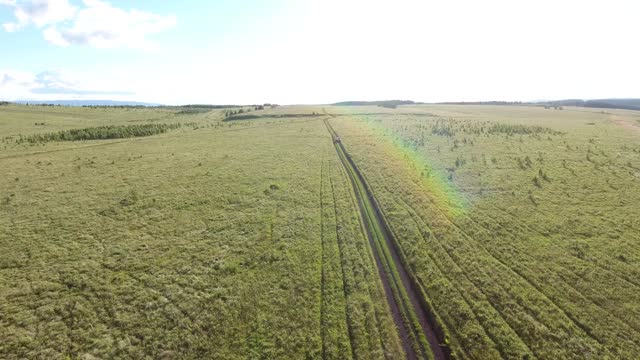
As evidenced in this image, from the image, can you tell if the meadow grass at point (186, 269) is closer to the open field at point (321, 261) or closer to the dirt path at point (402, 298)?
the open field at point (321, 261)

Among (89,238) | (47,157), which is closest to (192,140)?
(47,157)

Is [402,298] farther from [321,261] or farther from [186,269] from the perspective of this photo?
[186,269]

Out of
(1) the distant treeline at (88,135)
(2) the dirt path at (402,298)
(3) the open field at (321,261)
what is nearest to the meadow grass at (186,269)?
(3) the open field at (321,261)

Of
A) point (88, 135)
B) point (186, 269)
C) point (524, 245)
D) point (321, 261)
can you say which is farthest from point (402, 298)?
point (88, 135)

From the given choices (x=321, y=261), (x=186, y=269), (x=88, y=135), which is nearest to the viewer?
(x=186, y=269)

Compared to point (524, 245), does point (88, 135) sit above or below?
above

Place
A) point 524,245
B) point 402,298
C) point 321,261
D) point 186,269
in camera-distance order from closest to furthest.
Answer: point 402,298, point 186,269, point 321,261, point 524,245
